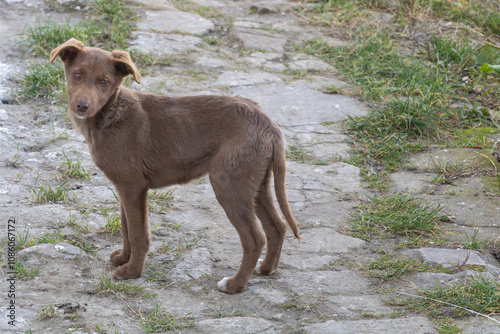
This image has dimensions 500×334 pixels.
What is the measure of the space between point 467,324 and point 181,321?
164cm

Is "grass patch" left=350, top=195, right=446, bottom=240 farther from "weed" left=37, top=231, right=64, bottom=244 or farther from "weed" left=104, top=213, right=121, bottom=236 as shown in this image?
"weed" left=37, top=231, right=64, bottom=244

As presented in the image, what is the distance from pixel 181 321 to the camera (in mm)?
3340

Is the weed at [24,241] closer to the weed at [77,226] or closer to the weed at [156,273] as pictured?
the weed at [77,226]

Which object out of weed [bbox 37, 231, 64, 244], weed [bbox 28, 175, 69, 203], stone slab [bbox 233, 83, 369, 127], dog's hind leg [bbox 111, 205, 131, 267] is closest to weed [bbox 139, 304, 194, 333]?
dog's hind leg [bbox 111, 205, 131, 267]

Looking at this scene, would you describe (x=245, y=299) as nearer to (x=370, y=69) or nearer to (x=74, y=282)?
(x=74, y=282)

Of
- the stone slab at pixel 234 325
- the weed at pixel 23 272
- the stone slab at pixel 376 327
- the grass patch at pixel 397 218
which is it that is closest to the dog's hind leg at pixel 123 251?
the weed at pixel 23 272

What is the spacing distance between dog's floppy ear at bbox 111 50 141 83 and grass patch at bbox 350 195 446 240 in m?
2.10

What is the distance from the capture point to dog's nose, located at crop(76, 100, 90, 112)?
3.47 meters

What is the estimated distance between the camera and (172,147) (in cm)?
379

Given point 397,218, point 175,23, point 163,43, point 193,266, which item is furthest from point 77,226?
point 175,23

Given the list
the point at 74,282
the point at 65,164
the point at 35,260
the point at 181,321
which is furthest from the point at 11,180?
the point at 181,321

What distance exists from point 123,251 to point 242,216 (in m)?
0.93

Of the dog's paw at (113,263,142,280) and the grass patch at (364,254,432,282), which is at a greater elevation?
the dog's paw at (113,263,142,280)

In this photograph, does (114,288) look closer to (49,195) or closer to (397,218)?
(49,195)
